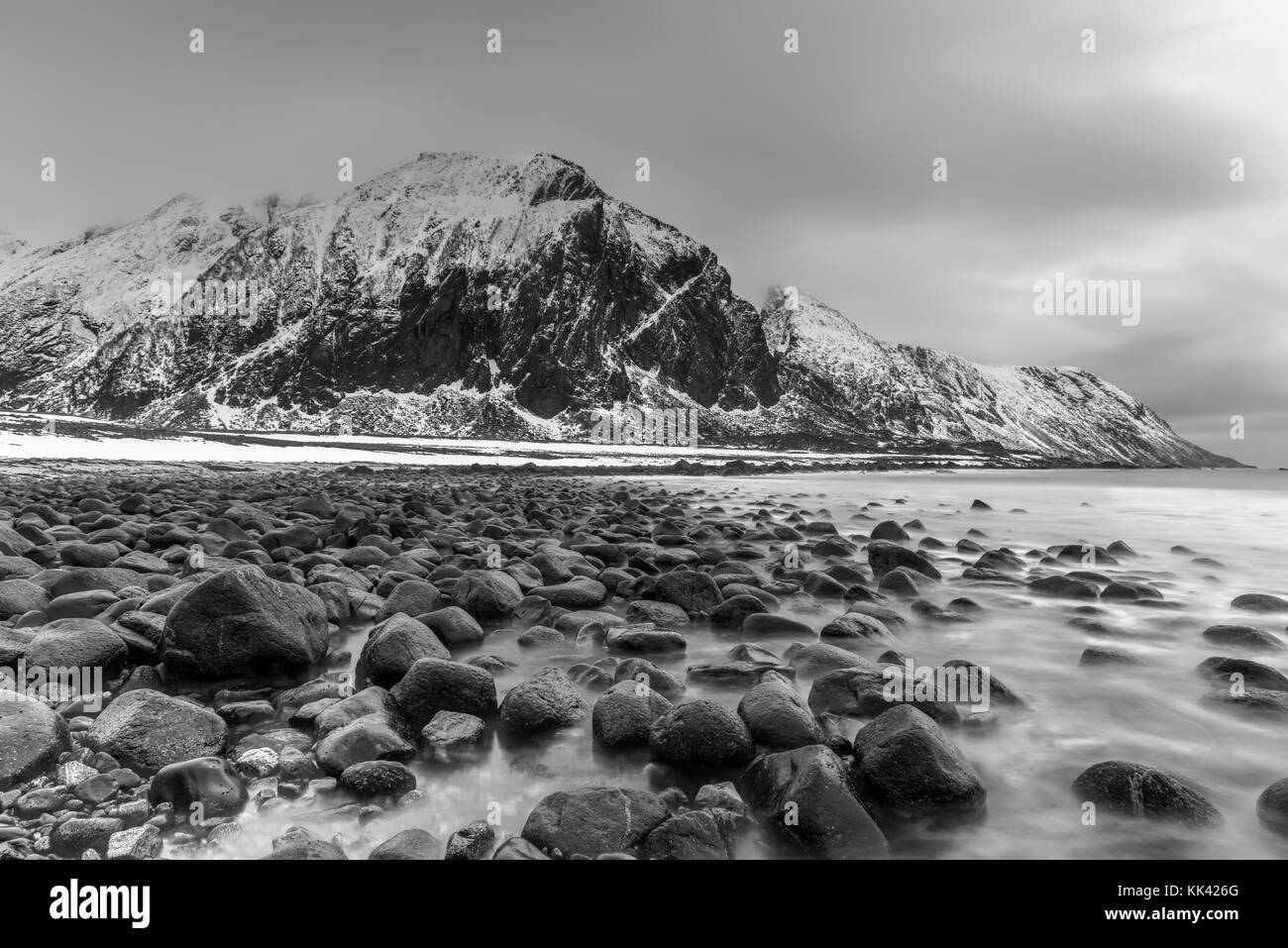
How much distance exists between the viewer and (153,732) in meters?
3.23

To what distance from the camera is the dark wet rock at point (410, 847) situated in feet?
7.96

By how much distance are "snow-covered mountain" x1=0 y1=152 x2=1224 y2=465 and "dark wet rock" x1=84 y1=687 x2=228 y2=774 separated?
126m

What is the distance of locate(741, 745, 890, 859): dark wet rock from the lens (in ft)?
8.98

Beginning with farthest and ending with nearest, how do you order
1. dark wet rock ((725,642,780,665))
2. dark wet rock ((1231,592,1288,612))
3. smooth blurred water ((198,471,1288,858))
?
dark wet rock ((1231,592,1288,612)) → dark wet rock ((725,642,780,665)) → smooth blurred water ((198,471,1288,858))

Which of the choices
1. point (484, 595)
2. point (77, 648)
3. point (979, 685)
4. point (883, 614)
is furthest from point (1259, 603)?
point (77, 648)

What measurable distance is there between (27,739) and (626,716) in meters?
2.59

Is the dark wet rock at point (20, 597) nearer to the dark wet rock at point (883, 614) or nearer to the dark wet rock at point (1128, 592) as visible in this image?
the dark wet rock at point (883, 614)

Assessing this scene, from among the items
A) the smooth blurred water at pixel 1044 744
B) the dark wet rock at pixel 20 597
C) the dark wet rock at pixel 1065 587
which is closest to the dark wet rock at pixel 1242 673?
the smooth blurred water at pixel 1044 744

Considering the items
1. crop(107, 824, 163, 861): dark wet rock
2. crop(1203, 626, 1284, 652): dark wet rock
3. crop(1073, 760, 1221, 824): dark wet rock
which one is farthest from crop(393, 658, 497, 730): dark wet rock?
crop(1203, 626, 1284, 652): dark wet rock

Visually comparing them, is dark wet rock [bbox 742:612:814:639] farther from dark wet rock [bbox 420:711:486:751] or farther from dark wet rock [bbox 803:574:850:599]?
dark wet rock [bbox 420:711:486:751]

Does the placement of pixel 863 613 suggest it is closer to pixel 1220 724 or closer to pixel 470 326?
pixel 1220 724

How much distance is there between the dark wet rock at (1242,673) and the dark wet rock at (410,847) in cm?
501
